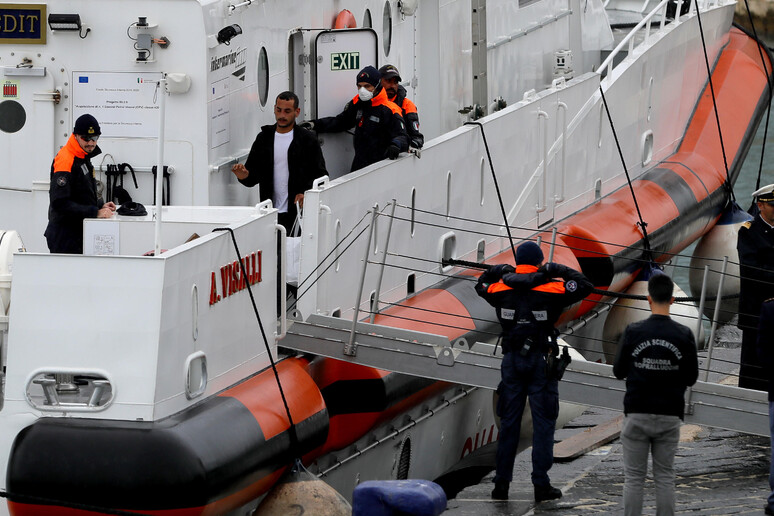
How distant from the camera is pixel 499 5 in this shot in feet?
42.5

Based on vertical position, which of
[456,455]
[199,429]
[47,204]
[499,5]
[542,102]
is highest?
[499,5]

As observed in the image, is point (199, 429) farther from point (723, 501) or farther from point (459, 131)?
point (459, 131)

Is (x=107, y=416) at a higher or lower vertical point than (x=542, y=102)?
lower

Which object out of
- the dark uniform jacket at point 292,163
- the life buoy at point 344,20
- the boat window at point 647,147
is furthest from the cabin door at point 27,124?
the boat window at point 647,147

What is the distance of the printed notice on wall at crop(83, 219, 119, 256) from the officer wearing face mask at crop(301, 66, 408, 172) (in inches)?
Result: 91.4

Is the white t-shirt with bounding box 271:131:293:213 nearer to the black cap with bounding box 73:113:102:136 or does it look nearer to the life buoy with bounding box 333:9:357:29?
the black cap with bounding box 73:113:102:136

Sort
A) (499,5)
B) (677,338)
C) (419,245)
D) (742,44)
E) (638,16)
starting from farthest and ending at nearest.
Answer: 1. (638,16)
2. (742,44)
3. (499,5)
4. (419,245)
5. (677,338)

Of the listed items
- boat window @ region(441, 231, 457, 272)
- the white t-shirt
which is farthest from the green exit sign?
boat window @ region(441, 231, 457, 272)

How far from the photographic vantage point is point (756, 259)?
838 cm

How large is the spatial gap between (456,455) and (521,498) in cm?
193

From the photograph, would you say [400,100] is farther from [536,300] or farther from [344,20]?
[536,300]

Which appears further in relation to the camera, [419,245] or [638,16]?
[638,16]

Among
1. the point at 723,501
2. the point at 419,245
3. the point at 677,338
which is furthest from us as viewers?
the point at 419,245

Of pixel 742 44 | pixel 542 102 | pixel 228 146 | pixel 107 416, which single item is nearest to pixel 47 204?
pixel 228 146
